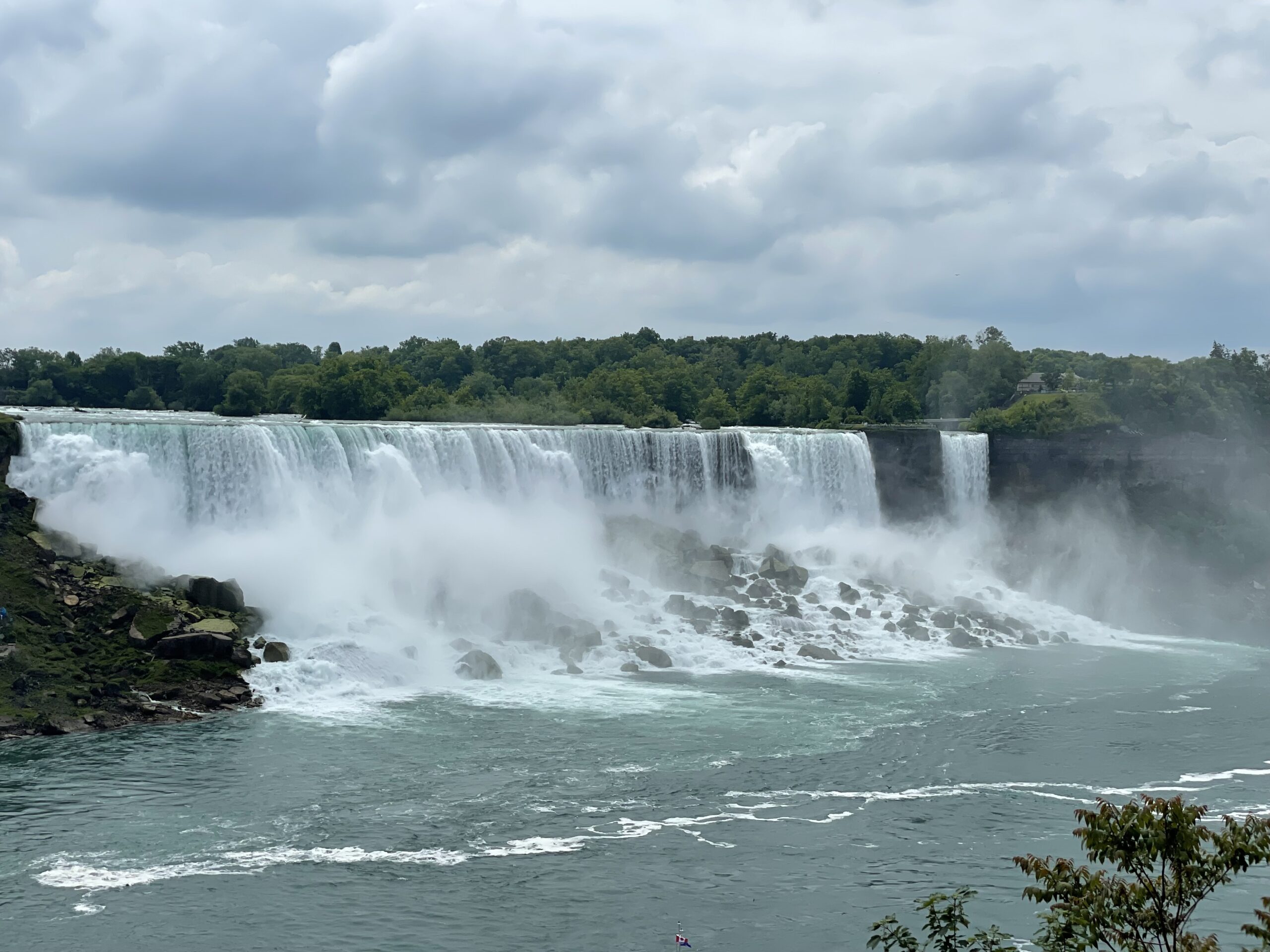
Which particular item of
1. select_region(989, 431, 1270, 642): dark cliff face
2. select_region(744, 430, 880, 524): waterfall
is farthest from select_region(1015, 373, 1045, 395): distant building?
select_region(744, 430, 880, 524): waterfall

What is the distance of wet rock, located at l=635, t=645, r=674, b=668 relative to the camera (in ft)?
99.9

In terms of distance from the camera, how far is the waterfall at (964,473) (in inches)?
1895

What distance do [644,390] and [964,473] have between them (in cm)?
2257

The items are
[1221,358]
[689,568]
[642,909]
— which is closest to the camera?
[642,909]

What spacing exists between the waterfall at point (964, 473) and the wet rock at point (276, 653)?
28806 millimetres

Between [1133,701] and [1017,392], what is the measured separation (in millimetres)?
38259

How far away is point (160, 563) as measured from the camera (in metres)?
29.2

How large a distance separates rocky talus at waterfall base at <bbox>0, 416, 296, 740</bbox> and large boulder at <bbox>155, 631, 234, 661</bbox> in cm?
2

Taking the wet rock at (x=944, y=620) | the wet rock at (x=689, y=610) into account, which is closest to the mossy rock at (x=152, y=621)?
the wet rock at (x=689, y=610)

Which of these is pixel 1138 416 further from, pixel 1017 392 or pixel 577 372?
pixel 577 372

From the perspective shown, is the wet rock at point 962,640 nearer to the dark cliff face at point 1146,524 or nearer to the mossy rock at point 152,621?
the dark cliff face at point 1146,524

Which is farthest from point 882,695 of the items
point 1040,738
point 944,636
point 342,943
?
point 342,943

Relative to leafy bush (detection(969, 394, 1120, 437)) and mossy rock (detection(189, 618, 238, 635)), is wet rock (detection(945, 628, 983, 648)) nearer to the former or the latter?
leafy bush (detection(969, 394, 1120, 437))

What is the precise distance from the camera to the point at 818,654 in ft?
106
